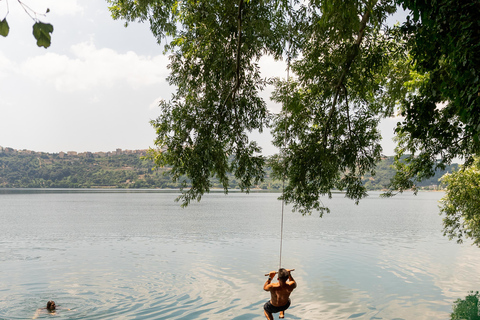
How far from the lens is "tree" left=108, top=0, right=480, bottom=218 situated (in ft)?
30.9

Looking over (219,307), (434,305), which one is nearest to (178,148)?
(219,307)

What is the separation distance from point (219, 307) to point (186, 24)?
411 inches

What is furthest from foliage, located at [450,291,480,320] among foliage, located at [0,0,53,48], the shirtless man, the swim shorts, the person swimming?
foliage, located at [0,0,53,48]

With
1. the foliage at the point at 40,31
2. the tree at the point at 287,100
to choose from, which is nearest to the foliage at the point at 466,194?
the tree at the point at 287,100

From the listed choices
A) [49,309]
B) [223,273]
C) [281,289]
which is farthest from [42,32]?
[223,273]

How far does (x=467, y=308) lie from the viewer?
51.0ft

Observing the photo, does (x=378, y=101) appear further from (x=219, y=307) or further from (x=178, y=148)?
(x=219, y=307)

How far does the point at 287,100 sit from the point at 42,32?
7.91m

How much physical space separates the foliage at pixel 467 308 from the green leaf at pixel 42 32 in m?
15.2

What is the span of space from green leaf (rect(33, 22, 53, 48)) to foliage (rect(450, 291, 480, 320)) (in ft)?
49.7

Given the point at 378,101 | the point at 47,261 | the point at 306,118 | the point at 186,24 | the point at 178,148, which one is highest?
the point at 186,24

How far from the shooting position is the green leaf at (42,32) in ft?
6.44

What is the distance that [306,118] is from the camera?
38.2 ft

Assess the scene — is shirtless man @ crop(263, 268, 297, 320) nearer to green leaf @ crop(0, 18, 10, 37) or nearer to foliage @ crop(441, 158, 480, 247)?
green leaf @ crop(0, 18, 10, 37)
